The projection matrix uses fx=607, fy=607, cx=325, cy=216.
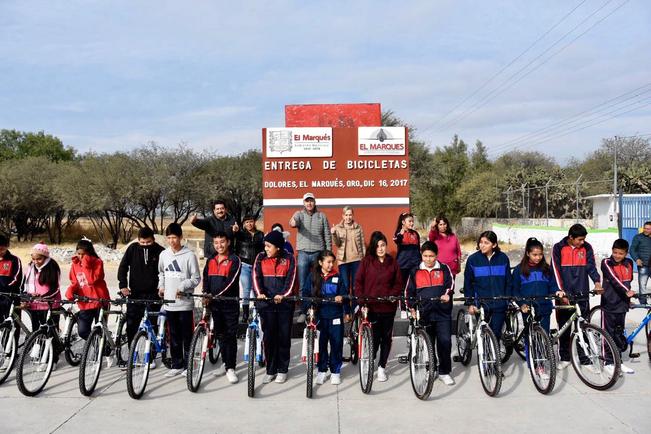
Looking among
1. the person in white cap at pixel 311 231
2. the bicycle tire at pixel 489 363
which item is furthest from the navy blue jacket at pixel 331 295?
the person in white cap at pixel 311 231

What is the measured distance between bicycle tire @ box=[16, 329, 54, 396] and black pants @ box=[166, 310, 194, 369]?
3.80 feet

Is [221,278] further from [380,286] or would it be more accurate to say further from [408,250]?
[408,250]

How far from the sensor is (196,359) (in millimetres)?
5938

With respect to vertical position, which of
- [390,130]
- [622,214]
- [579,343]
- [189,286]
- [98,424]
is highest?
[390,130]

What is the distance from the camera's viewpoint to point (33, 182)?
36.7 metres

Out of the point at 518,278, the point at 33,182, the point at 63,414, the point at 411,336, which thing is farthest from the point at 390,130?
the point at 33,182

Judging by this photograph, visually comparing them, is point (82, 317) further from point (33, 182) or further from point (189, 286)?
point (33, 182)

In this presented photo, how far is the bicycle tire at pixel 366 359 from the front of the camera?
5668mm

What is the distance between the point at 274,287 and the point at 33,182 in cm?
3520

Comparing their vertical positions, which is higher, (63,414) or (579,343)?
(579,343)

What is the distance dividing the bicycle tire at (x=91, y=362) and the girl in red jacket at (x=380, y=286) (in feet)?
8.34

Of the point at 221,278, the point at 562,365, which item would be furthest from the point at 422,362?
the point at 221,278

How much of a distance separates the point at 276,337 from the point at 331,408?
1.09 m

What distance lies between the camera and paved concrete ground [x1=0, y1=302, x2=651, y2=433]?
4844 mm
